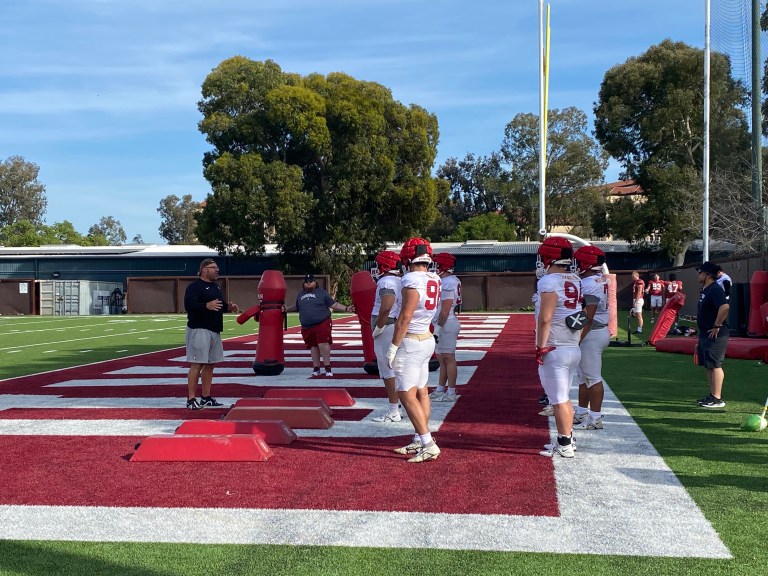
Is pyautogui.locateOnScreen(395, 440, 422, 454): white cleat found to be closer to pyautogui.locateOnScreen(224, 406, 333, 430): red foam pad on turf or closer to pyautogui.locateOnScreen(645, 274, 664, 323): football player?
pyautogui.locateOnScreen(224, 406, 333, 430): red foam pad on turf

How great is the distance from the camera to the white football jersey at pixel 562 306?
7438 millimetres

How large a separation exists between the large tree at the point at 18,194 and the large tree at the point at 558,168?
5175 centimetres

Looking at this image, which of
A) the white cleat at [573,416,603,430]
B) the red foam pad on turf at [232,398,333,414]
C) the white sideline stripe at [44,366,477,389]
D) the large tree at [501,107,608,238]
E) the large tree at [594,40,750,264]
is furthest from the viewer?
the large tree at [501,107,608,238]

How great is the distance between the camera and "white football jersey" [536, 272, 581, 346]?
7.44 metres

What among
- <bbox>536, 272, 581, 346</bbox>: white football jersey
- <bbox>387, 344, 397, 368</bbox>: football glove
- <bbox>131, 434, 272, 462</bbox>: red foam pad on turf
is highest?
<bbox>536, 272, 581, 346</bbox>: white football jersey

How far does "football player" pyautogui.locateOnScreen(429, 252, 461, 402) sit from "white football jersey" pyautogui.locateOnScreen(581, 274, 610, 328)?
2158 millimetres

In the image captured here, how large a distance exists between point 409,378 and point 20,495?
324cm

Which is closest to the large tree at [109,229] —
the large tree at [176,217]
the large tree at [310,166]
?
the large tree at [176,217]

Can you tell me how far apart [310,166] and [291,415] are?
37312 mm

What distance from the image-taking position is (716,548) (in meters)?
5.06

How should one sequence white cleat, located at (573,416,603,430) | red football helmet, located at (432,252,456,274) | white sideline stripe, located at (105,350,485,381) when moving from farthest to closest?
1. white sideline stripe, located at (105,350,485,381)
2. red football helmet, located at (432,252,456,274)
3. white cleat, located at (573,416,603,430)

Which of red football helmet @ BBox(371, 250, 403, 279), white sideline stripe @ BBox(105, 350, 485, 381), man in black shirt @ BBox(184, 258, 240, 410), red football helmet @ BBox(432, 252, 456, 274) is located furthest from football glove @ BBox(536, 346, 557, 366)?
white sideline stripe @ BBox(105, 350, 485, 381)

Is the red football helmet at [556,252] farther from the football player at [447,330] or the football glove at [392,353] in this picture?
the football player at [447,330]

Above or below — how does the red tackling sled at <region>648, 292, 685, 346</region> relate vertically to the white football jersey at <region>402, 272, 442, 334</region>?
below
